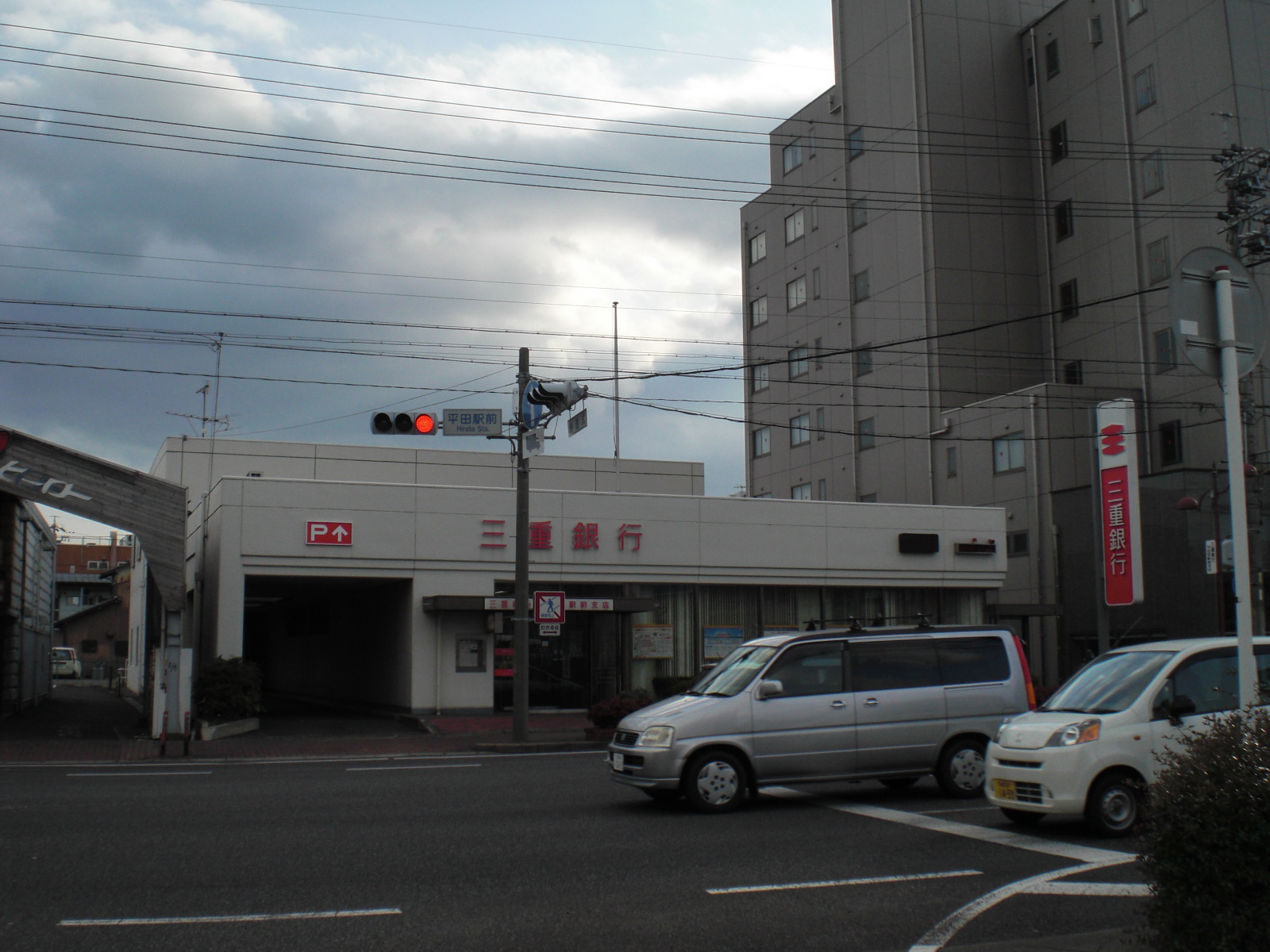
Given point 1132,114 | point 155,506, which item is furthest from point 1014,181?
point 155,506

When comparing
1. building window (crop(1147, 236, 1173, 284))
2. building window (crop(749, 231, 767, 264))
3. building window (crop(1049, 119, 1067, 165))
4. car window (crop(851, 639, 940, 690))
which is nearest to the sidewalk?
car window (crop(851, 639, 940, 690))

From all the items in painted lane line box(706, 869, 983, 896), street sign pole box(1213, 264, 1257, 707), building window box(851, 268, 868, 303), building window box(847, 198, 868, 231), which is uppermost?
building window box(847, 198, 868, 231)

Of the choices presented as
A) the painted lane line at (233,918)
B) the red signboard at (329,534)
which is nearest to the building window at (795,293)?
the red signboard at (329,534)

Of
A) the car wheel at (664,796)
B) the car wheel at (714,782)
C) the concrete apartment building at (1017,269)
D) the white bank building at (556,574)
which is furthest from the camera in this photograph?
the concrete apartment building at (1017,269)

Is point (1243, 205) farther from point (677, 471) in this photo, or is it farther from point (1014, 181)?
point (677, 471)

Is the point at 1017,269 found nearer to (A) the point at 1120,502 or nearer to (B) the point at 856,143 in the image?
(B) the point at 856,143

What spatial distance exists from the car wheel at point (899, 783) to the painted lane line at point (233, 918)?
7.67 meters

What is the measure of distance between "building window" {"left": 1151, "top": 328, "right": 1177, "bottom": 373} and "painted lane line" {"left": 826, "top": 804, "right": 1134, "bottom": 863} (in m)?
33.7

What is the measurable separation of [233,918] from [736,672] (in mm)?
6823

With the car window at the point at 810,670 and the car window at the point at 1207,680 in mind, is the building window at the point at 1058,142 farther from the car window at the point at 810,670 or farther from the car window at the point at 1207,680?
the car window at the point at 1207,680

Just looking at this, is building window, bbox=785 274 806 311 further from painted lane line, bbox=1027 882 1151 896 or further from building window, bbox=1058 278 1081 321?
painted lane line, bbox=1027 882 1151 896

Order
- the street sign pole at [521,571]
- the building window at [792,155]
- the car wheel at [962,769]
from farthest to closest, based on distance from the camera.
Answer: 1. the building window at [792,155]
2. the street sign pole at [521,571]
3. the car wheel at [962,769]

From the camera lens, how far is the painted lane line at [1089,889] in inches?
315

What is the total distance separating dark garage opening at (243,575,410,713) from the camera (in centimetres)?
2998
